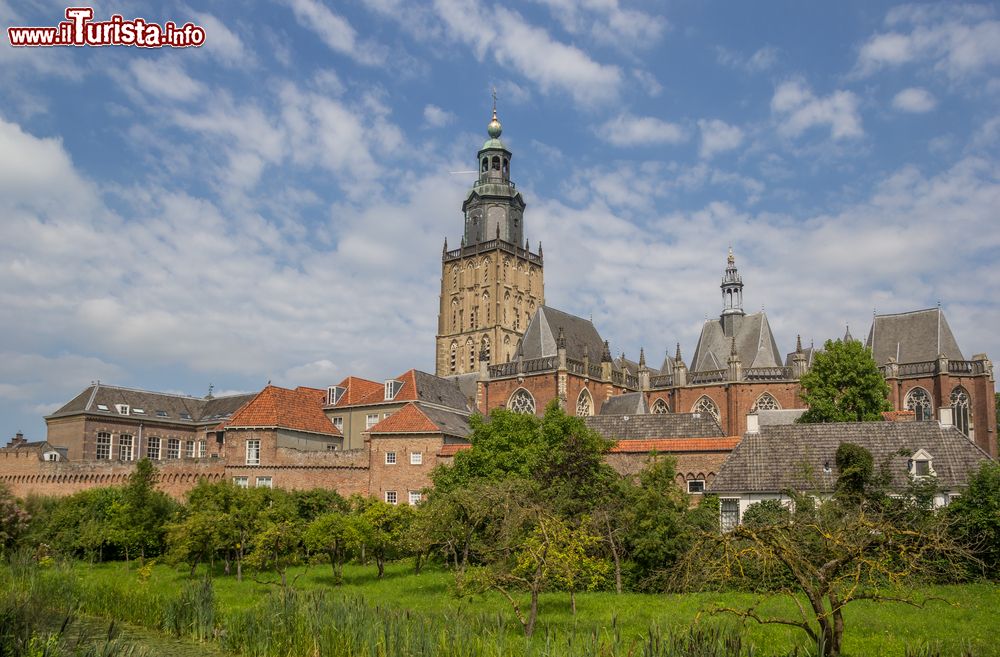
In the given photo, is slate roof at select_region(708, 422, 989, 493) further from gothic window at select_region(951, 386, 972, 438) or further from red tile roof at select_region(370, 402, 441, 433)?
gothic window at select_region(951, 386, 972, 438)

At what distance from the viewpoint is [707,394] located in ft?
198

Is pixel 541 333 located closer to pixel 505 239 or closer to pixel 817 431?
pixel 505 239

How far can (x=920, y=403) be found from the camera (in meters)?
56.9

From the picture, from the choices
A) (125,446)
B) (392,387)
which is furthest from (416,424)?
(125,446)

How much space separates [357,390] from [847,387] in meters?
30.7

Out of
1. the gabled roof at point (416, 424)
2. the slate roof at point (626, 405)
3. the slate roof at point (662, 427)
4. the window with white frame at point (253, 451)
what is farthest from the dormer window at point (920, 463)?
the window with white frame at point (253, 451)

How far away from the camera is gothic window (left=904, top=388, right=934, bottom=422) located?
56.5 metres

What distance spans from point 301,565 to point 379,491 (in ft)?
35.7

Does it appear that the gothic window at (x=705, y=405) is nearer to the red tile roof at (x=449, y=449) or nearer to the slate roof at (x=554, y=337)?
the slate roof at (x=554, y=337)

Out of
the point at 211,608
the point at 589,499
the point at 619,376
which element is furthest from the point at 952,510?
the point at 619,376

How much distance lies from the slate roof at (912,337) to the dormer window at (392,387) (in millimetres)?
30972

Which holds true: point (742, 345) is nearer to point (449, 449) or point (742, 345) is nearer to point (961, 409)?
point (961, 409)

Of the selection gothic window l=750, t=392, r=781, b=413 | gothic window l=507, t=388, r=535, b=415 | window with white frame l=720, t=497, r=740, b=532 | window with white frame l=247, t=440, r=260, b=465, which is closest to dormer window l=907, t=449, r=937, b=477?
window with white frame l=720, t=497, r=740, b=532

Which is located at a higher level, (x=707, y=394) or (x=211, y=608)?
(x=707, y=394)
